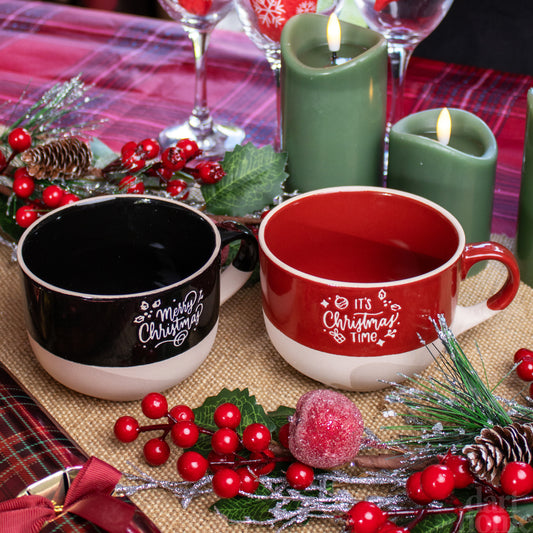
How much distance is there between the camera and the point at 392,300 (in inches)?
18.2

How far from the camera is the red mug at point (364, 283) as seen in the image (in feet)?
1.53

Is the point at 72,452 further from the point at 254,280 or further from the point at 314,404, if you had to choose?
the point at 254,280

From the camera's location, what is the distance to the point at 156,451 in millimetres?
454

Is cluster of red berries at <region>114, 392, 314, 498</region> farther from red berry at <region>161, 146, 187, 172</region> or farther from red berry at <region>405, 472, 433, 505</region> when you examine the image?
Answer: red berry at <region>161, 146, 187, 172</region>

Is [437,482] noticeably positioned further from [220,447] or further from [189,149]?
[189,149]

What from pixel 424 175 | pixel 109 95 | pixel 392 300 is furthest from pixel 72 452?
pixel 109 95

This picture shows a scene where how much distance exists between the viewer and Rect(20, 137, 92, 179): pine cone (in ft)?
2.10

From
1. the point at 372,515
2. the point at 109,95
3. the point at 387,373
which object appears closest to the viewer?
the point at 372,515

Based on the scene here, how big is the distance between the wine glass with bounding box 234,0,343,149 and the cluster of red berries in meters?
0.34

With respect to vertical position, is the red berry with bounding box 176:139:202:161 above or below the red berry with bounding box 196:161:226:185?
above

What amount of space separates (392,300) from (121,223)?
0.21m

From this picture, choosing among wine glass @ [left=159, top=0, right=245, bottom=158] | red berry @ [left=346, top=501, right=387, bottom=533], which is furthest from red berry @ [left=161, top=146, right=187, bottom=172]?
red berry @ [left=346, top=501, right=387, bottom=533]

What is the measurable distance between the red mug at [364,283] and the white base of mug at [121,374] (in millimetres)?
66

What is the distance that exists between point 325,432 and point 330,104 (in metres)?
0.29
